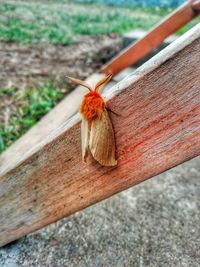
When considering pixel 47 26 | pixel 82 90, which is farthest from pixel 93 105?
pixel 47 26

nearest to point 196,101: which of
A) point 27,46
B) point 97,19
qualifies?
point 27,46

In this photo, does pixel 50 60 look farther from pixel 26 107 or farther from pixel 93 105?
pixel 93 105

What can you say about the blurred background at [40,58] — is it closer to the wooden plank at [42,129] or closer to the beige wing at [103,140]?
the wooden plank at [42,129]

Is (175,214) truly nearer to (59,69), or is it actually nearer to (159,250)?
(159,250)

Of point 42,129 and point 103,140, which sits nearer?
point 103,140

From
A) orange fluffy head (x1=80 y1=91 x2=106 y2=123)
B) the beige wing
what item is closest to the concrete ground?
the beige wing

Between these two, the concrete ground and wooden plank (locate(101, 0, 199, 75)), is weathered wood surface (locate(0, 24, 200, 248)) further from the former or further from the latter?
wooden plank (locate(101, 0, 199, 75))
